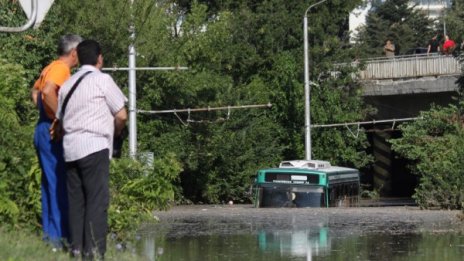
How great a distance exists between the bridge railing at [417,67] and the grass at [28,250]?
1638 inches

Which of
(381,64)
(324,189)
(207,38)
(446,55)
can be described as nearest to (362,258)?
(324,189)

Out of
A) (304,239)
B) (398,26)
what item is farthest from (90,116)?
(398,26)

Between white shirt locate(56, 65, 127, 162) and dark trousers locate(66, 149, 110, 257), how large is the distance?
0.07 meters

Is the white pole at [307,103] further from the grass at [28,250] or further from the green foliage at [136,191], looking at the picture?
the grass at [28,250]

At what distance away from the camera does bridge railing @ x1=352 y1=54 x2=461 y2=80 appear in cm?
5097

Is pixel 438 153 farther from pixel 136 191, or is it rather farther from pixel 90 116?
pixel 90 116

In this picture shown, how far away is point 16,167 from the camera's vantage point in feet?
34.1

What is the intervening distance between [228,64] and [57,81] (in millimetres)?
44285

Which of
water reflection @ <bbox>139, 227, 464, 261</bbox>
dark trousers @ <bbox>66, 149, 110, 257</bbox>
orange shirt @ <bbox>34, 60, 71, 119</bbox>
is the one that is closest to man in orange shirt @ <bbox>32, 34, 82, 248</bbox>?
orange shirt @ <bbox>34, 60, 71, 119</bbox>

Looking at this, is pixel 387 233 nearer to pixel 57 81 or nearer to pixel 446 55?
pixel 57 81

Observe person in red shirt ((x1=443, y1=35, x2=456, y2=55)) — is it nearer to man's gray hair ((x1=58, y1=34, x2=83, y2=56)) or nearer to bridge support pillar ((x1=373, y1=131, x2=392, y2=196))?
bridge support pillar ((x1=373, y1=131, x2=392, y2=196))

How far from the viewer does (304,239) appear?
14164 millimetres

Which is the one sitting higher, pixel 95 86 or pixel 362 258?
pixel 95 86

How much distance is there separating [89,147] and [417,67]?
44.1 metres
